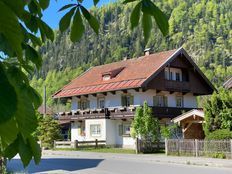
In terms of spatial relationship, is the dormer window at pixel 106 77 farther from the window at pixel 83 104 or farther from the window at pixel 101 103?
the window at pixel 83 104

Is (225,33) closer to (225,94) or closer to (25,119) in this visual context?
(225,94)

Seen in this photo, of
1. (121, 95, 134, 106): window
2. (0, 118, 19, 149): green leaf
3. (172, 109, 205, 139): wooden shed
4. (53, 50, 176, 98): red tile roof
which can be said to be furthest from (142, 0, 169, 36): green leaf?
(121, 95, 134, 106): window

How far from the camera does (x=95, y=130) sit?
1736 inches

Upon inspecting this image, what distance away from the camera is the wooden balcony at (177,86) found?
4201cm

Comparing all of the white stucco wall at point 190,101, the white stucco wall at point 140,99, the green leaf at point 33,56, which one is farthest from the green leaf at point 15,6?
the white stucco wall at point 190,101

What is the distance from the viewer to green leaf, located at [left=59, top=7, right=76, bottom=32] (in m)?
1.93

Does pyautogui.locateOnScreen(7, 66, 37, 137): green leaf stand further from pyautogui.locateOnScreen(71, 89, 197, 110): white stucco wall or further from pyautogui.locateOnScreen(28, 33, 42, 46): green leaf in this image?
pyautogui.locateOnScreen(71, 89, 197, 110): white stucco wall

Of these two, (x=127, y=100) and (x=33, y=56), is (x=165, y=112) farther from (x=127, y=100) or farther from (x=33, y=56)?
(x=33, y=56)

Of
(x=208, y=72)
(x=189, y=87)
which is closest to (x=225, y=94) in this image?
(x=189, y=87)

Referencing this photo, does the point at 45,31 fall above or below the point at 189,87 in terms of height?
below

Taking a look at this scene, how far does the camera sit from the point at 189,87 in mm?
44562

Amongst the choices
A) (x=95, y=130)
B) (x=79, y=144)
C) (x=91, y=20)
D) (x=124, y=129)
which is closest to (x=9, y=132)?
(x=91, y=20)

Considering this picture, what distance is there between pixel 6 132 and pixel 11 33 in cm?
29

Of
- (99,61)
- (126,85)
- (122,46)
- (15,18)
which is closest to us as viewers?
(15,18)
